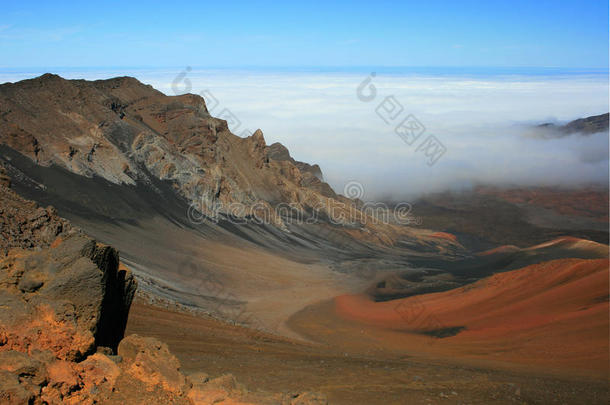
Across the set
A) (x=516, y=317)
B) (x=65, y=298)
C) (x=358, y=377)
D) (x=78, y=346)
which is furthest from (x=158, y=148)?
(x=78, y=346)

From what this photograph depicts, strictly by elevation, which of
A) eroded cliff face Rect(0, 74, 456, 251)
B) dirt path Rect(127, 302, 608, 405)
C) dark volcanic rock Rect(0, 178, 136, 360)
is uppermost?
eroded cliff face Rect(0, 74, 456, 251)

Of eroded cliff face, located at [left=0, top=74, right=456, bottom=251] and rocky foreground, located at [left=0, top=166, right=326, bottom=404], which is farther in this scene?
eroded cliff face, located at [left=0, top=74, right=456, bottom=251]

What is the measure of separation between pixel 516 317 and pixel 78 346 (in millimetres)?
20872

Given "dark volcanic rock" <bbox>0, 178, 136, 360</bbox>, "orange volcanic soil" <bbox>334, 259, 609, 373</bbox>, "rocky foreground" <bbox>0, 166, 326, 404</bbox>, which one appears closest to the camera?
"rocky foreground" <bbox>0, 166, 326, 404</bbox>

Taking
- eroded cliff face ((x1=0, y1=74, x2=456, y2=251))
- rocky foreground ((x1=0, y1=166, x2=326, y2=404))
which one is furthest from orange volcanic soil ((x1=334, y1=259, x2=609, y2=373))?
eroded cliff face ((x1=0, y1=74, x2=456, y2=251))

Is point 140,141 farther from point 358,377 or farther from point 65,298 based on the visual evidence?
point 65,298

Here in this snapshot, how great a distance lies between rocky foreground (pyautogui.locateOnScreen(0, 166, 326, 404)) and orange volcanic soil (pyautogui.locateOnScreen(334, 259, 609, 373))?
42.5 ft

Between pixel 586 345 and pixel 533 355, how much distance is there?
1.70 metres

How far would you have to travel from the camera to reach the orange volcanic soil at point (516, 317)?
18.0m

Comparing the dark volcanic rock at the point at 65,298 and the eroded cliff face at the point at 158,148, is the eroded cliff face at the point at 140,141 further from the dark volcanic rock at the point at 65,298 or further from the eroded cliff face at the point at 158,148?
the dark volcanic rock at the point at 65,298

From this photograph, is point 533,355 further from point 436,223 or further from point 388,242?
point 436,223

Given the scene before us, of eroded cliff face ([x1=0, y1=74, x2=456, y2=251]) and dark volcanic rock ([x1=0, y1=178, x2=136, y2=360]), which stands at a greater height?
eroded cliff face ([x1=0, y1=74, x2=456, y2=251])

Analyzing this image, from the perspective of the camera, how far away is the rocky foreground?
6.17 meters

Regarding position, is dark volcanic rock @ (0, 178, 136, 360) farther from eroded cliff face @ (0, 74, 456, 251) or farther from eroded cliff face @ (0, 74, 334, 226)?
eroded cliff face @ (0, 74, 334, 226)
